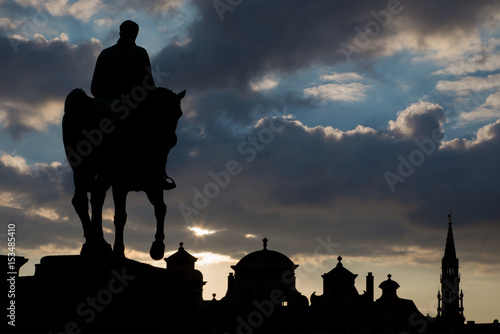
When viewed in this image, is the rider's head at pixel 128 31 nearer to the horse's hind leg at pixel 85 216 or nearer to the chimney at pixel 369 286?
the horse's hind leg at pixel 85 216

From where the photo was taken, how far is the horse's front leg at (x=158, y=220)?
34.9 feet

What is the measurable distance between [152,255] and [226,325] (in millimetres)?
41703

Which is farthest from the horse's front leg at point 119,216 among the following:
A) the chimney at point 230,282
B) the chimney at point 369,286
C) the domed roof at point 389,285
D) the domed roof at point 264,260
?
the chimney at point 369,286

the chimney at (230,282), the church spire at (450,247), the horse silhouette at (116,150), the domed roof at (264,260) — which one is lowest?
the horse silhouette at (116,150)

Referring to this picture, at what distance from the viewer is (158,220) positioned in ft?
35.3

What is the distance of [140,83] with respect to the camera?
10836 millimetres

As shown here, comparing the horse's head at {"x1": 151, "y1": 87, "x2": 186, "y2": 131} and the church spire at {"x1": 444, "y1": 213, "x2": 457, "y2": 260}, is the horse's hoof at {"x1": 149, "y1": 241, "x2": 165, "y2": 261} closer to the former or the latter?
the horse's head at {"x1": 151, "y1": 87, "x2": 186, "y2": 131}

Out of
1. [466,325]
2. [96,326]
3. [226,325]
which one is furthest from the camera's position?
[466,325]

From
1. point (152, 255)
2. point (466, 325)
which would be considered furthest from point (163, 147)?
point (466, 325)

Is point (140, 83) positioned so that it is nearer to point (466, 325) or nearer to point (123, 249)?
point (123, 249)

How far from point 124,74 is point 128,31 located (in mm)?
740

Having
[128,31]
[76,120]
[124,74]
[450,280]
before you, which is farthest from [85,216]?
[450,280]

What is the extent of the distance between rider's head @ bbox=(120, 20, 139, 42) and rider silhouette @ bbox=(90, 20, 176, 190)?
11 centimetres

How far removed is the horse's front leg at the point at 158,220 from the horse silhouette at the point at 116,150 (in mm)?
14
